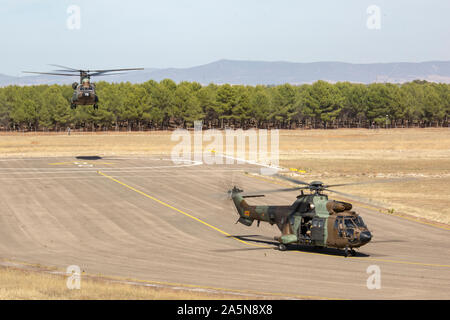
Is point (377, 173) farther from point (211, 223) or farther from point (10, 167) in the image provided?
point (10, 167)

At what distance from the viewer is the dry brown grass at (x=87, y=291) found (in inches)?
816

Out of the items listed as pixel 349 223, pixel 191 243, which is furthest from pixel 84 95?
pixel 349 223

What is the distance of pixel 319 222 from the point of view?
27.7 metres

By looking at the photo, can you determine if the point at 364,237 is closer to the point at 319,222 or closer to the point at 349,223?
the point at 349,223

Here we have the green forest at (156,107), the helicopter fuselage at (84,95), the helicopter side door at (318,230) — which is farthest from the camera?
the green forest at (156,107)

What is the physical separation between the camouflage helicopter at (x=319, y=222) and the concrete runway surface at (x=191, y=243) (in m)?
0.96

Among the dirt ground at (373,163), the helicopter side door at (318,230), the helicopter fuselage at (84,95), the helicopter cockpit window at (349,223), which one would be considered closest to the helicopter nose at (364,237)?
the helicopter cockpit window at (349,223)

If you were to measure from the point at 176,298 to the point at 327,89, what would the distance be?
184m

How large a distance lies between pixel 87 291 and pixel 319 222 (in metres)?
11.6

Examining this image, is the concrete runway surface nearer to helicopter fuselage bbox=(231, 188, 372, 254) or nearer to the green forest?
helicopter fuselage bbox=(231, 188, 372, 254)

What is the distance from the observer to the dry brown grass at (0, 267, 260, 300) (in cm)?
2073

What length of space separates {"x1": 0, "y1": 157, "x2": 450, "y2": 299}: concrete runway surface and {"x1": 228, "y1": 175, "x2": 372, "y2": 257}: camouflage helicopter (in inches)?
37.7

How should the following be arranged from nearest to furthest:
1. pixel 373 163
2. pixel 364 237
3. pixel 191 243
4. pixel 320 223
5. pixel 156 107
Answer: pixel 364 237 → pixel 320 223 → pixel 191 243 → pixel 373 163 → pixel 156 107

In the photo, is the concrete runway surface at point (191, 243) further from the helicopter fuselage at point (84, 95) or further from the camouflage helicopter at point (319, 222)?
the helicopter fuselage at point (84, 95)
